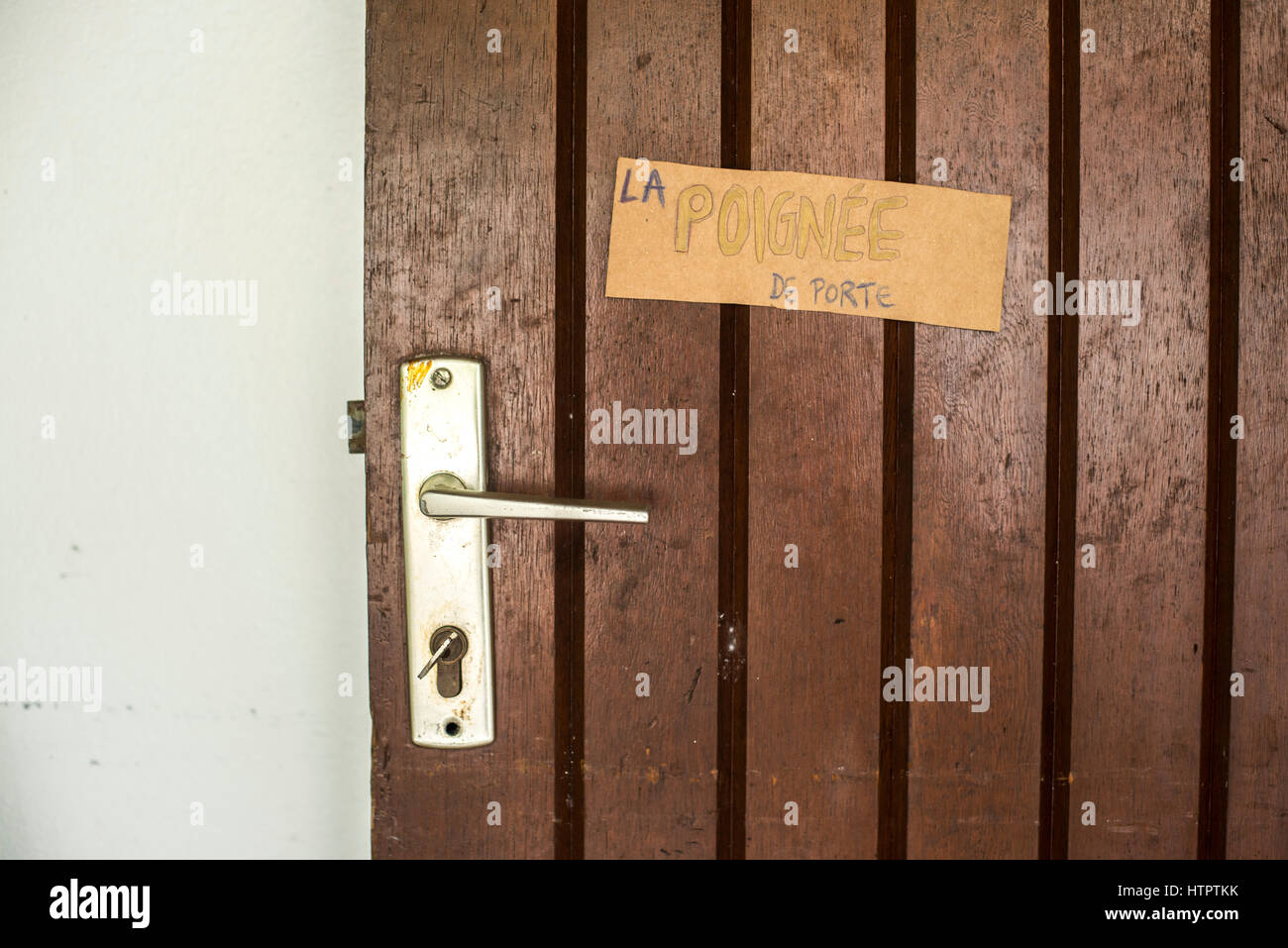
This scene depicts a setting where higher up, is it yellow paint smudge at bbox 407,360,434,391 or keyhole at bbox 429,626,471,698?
yellow paint smudge at bbox 407,360,434,391

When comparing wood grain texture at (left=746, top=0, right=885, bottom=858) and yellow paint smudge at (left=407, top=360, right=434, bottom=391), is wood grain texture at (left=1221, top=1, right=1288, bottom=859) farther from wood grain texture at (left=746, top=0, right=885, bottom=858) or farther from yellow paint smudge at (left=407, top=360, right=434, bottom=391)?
yellow paint smudge at (left=407, top=360, right=434, bottom=391)

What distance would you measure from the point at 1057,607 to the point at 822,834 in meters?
0.30

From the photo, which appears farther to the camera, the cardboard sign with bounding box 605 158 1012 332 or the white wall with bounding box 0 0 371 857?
the white wall with bounding box 0 0 371 857

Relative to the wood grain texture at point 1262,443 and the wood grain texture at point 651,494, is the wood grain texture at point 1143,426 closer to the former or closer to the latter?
the wood grain texture at point 1262,443

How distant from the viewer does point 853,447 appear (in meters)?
0.59

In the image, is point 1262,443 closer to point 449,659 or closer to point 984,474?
point 984,474

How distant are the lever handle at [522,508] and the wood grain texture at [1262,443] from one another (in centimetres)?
54

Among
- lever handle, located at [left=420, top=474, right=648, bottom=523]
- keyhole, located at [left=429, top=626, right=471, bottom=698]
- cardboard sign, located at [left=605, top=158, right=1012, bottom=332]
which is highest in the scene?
cardboard sign, located at [left=605, top=158, right=1012, bottom=332]

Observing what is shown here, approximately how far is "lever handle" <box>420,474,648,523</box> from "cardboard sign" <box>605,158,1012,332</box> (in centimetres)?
19

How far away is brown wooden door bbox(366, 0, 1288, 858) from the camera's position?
0.57 metres

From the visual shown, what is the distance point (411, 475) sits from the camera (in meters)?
0.55

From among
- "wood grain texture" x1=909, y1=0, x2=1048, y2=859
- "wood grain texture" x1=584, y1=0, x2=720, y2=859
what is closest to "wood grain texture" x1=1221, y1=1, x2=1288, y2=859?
"wood grain texture" x1=909, y1=0, x2=1048, y2=859

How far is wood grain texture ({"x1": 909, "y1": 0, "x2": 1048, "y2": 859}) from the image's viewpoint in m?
0.58
